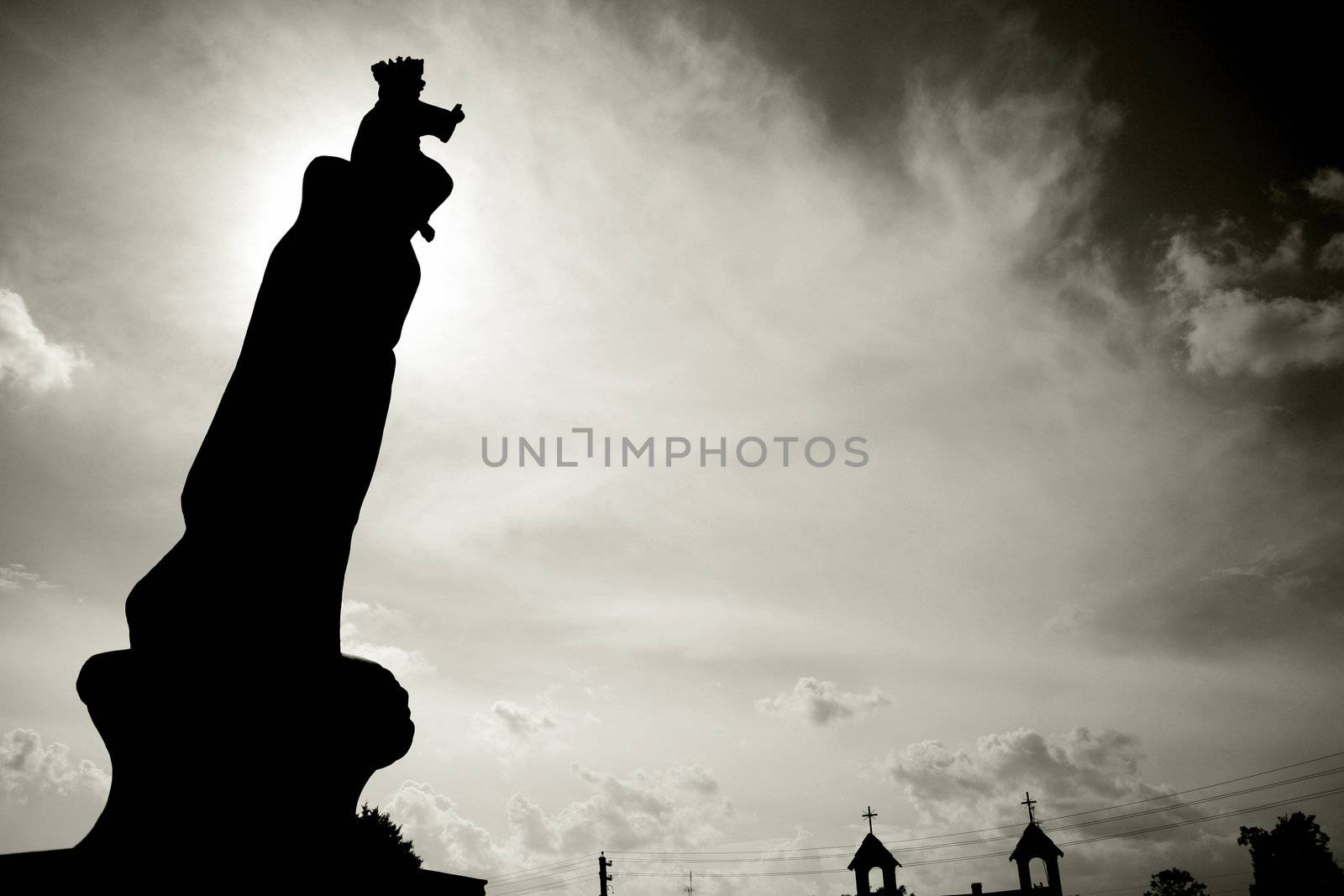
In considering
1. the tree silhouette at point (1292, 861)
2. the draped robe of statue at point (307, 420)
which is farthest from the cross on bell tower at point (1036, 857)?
the draped robe of statue at point (307, 420)

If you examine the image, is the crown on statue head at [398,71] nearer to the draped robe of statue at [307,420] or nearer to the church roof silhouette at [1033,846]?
the draped robe of statue at [307,420]

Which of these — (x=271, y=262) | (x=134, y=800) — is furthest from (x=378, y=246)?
(x=134, y=800)

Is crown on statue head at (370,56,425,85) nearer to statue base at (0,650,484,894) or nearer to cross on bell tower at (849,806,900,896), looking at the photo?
statue base at (0,650,484,894)

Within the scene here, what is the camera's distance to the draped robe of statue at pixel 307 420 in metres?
4.48

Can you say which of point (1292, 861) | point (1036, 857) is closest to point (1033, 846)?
point (1036, 857)

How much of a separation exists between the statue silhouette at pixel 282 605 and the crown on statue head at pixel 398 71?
20 centimetres

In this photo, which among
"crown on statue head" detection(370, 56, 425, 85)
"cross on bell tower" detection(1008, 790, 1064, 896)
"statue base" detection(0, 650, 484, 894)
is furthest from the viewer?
"cross on bell tower" detection(1008, 790, 1064, 896)

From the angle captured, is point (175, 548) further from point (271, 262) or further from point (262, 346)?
point (271, 262)

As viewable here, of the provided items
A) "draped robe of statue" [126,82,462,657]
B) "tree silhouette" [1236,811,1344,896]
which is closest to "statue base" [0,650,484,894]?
"draped robe of statue" [126,82,462,657]

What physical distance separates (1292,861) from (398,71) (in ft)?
226

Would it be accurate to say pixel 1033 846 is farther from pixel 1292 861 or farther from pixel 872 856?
pixel 1292 861

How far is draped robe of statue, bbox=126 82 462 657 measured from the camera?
4.48 meters

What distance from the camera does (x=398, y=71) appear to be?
6.03 metres

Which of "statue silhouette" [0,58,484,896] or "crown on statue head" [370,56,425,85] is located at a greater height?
"crown on statue head" [370,56,425,85]
